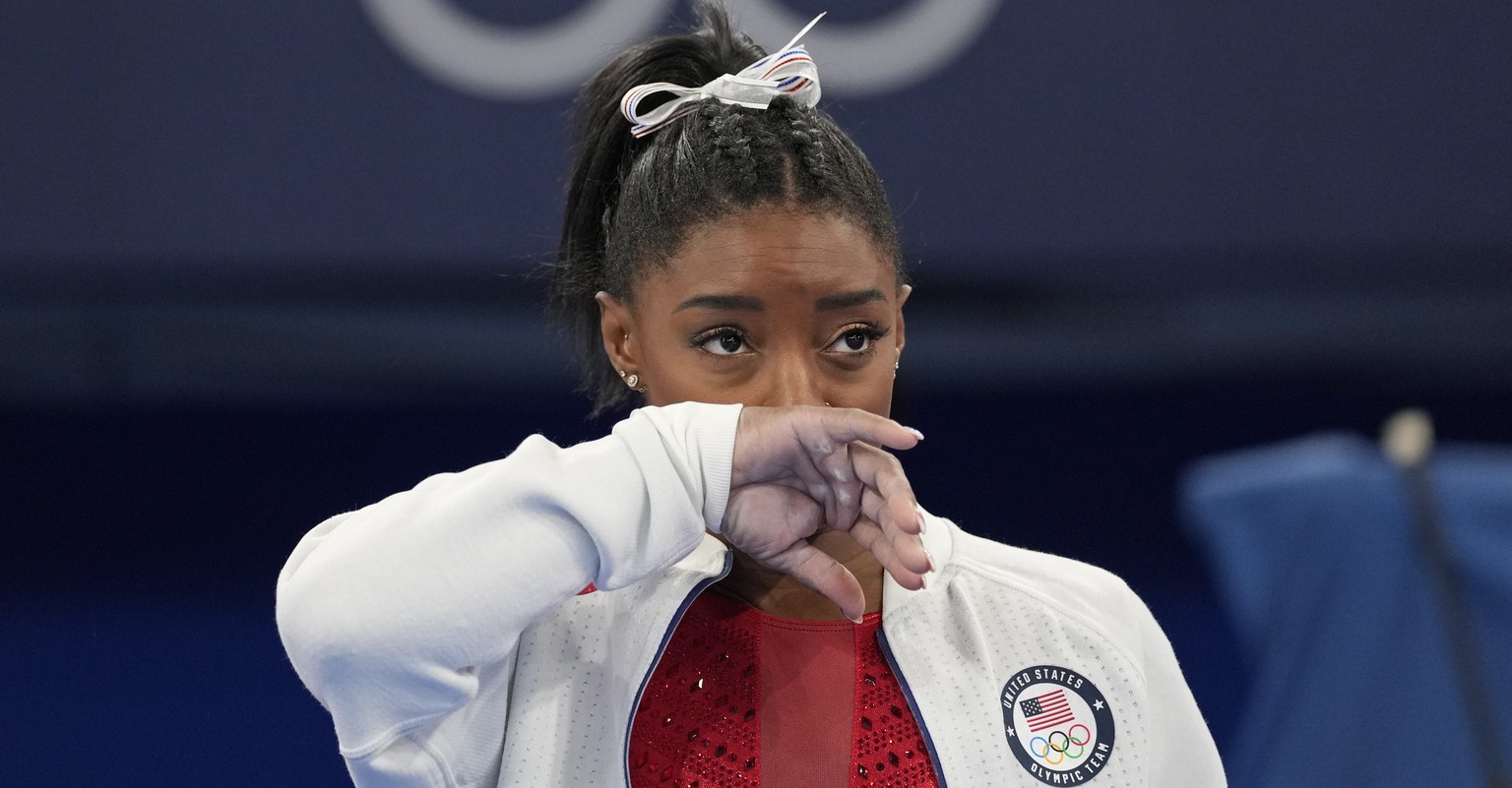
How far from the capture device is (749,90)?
1572 millimetres

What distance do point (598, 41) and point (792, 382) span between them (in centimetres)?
121

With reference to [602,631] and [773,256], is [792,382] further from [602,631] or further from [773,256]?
[602,631]

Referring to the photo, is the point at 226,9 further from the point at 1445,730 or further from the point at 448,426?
the point at 1445,730

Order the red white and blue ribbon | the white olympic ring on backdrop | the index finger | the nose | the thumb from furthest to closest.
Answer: the white olympic ring on backdrop
the red white and blue ribbon
the nose
the thumb
the index finger

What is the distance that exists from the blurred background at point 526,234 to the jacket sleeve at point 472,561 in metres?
1.30

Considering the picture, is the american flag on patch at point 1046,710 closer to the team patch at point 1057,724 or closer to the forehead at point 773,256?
the team patch at point 1057,724

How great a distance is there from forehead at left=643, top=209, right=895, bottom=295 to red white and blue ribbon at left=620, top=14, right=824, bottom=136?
0.53 feet

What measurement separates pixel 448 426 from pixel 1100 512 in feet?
3.86

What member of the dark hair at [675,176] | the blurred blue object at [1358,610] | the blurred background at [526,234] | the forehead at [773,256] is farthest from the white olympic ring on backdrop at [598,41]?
the blurred blue object at [1358,610]

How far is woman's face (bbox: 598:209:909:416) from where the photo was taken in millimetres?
1425

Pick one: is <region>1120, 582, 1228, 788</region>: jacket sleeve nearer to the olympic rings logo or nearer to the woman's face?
the olympic rings logo

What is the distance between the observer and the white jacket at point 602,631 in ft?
3.89

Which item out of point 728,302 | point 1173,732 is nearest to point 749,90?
point 728,302

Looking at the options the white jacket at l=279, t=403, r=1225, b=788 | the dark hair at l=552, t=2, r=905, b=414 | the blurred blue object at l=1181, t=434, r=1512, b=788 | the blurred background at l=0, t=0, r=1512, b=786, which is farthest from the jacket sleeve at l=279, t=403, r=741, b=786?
the blurred background at l=0, t=0, r=1512, b=786
